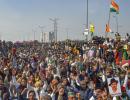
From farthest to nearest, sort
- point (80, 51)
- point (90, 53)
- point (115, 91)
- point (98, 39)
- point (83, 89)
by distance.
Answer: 1. point (98, 39)
2. point (80, 51)
3. point (90, 53)
4. point (83, 89)
5. point (115, 91)

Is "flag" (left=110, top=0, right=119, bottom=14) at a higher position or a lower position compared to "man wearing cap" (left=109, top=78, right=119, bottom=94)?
higher

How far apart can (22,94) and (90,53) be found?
1579 centimetres

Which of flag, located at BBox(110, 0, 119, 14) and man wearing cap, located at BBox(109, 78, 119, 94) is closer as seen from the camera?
man wearing cap, located at BBox(109, 78, 119, 94)

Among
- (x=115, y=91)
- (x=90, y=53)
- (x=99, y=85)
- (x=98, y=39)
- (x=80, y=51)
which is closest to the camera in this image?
(x=115, y=91)

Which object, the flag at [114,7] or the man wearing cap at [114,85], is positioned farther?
the flag at [114,7]

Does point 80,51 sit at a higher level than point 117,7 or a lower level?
lower

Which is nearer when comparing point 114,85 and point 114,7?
point 114,85

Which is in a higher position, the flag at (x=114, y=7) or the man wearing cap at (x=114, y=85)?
the flag at (x=114, y=7)

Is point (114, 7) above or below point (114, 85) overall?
above

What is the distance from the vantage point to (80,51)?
103 ft

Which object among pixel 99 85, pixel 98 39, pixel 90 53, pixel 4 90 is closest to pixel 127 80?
pixel 99 85

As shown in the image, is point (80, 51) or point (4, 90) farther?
point (80, 51)

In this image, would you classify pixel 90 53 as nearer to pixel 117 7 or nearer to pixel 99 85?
pixel 117 7

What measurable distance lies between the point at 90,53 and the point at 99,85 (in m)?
13.8
